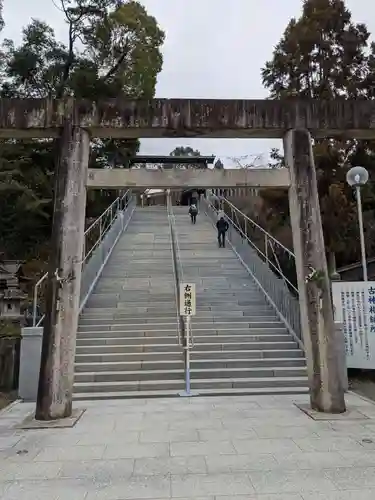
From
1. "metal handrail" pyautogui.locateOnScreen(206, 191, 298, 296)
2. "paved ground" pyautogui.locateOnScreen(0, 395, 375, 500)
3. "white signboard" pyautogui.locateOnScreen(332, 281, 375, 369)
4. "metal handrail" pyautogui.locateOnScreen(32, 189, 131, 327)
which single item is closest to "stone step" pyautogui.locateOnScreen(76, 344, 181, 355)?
"paved ground" pyautogui.locateOnScreen(0, 395, 375, 500)

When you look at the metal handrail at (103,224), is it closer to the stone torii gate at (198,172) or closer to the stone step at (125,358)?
the stone step at (125,358)

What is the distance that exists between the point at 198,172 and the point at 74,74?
15.3 meters

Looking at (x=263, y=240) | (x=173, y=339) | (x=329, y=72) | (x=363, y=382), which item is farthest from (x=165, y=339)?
(x=329, y=72)

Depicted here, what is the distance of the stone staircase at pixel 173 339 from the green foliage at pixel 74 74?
223 inches

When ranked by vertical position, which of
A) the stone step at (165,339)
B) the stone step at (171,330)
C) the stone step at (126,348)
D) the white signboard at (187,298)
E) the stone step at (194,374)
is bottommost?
the stone step at (194,374)

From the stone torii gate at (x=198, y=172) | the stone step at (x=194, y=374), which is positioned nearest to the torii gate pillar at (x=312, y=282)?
the stone torii gate at (x=198, y=172)

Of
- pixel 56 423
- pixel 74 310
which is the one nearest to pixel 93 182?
pixel 74 310

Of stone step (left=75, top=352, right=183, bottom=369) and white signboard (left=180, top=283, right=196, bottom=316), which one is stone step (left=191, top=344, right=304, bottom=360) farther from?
white signboard (left=180, top=283, right=196, bottom=316)

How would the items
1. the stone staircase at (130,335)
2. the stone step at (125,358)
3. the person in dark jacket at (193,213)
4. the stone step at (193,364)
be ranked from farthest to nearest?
1. the person in dark jacket at (193,213)
2. the stone step at (125,358)
3. the stone step at (193,364)
4. the stone staircase at (130,335)

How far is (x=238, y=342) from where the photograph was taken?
948 cm

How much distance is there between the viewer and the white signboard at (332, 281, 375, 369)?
8.33m

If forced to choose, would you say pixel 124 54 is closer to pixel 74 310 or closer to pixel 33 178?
pixel 33 178

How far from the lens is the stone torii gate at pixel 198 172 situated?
20.9 ft

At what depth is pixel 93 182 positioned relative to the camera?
273 inches
